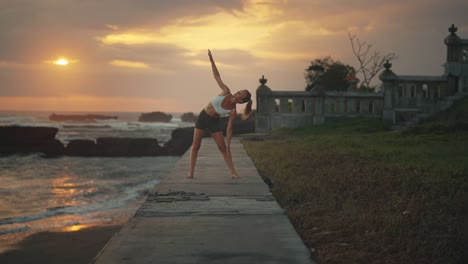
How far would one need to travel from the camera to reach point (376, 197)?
6570 mm

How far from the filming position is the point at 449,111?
18719 millimetres

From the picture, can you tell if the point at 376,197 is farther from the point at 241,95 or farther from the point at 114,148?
the point at 114,148

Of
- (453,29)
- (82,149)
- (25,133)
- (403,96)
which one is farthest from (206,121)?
(25,133)

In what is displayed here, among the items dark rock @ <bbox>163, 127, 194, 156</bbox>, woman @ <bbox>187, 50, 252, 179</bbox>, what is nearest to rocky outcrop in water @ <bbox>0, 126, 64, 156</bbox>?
dark rock @ <bbox>163, 127, 194, 156</bbox>

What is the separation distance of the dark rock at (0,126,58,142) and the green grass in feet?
89.9

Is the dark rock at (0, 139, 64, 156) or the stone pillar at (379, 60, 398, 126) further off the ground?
the stone pillar at (379, 60, 398, 126)

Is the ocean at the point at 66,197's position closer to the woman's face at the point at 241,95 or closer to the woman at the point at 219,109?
the woman at the point at 219,109

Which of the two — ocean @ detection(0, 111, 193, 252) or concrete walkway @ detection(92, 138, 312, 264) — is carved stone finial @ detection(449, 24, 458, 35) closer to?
ocean @ detection(0, 111, 193, 252)

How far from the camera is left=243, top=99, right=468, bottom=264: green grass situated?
13.8 feet

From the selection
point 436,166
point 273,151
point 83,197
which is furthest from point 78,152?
point 436,166

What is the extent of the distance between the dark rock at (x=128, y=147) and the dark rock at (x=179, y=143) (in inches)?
36.3

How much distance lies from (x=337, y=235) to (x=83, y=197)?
10033mm

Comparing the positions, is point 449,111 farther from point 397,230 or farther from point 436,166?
point 397,230

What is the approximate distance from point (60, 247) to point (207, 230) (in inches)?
150
